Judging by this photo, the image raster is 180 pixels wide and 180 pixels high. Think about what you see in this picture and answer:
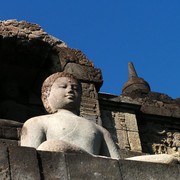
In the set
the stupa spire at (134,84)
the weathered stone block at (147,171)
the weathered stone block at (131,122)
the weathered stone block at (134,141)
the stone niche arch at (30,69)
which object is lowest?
the weathered stone block at (147,171)

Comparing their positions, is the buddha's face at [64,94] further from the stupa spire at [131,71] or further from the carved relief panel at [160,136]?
the stupa spire at [131,71]

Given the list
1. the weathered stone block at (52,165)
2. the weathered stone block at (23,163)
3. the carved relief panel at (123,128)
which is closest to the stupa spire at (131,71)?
the carved relief panel at (123,128)

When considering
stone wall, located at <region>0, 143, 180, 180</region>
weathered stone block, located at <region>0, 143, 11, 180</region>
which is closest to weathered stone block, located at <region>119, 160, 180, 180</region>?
stone wall, located at <region>0, 143, 180, 180</region>

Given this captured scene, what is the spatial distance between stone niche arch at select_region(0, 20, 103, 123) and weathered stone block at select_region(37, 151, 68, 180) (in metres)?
4.92

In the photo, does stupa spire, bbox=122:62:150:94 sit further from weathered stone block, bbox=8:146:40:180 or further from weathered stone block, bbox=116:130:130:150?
weathered stone block, bbox=8:146:40:180

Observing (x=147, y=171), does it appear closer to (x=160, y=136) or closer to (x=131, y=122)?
(x=131, y=122)

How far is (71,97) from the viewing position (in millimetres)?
8727

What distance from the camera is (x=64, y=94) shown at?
8734mm

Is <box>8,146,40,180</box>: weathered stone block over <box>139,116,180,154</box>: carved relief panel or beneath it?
beneath

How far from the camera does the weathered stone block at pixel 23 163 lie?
6609mm

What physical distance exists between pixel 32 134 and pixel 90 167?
56.2 inches

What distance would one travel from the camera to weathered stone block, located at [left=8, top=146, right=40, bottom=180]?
260 inches

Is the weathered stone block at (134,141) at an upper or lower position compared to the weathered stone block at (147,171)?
upper

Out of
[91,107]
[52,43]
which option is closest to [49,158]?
[91,107]
